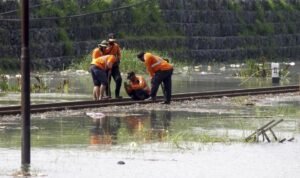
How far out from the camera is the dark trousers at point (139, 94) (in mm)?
28391

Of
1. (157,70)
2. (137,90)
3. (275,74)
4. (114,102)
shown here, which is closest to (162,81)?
(157,70)

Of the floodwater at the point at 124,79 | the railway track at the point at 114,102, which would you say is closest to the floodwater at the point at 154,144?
the railway track at the point at 114,102

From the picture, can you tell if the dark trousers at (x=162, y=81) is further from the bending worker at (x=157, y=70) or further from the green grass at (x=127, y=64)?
the green grass at (x=127, y=64)

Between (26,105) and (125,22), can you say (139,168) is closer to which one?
(26,105)

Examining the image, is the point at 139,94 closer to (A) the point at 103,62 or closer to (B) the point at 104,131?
(A) the point at 103,62

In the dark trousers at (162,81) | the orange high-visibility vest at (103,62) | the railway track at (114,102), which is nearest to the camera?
the railway track at (114,102)

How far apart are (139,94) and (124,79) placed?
10.6m

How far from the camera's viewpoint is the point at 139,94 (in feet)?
93.2

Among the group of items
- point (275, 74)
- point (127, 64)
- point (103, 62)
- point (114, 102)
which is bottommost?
point (114, 102)

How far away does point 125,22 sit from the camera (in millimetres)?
52312

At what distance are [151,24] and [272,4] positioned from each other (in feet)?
54.7

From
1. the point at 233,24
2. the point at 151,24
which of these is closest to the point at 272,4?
the point at 233,24

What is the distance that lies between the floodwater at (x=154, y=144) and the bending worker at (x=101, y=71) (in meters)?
0.96

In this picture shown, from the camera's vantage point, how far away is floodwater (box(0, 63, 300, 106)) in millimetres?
30734
